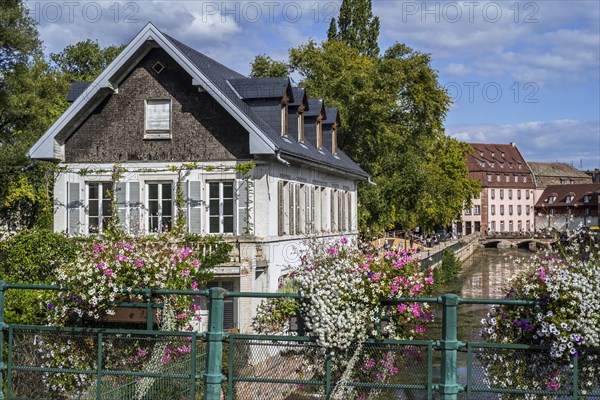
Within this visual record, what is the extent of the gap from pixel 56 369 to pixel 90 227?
14.7 meters

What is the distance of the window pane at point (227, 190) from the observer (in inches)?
921

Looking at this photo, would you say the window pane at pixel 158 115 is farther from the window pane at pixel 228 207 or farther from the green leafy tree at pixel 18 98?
the green leafy tree at pixel 18 98

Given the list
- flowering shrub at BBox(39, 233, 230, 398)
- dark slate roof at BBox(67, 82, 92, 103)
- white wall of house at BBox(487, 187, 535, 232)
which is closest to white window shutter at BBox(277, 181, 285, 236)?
dark slate roof at BBox(67, 82, 92, 103)

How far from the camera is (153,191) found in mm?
24031

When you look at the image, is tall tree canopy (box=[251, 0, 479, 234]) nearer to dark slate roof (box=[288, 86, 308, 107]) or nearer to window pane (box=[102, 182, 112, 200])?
dark slate roof (box=[288, 86, 308, 107])

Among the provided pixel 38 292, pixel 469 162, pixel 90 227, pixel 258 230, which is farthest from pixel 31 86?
pixel 469 162

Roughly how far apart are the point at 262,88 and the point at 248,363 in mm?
17039

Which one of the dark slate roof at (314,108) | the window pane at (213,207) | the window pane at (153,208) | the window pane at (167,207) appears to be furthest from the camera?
the dark slate roof at (314,108)

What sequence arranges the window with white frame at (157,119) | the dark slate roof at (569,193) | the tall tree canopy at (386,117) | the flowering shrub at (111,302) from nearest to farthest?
the flowering shrub at (111,302) → the window with white frame at (157,119) → the tall tree canopy at (386,117) → the dark slate roof at (569,193)

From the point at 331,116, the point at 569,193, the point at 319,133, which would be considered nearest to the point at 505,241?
the point at 569,193

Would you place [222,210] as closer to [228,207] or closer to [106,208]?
[228,207]

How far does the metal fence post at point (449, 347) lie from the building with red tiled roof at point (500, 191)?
116m

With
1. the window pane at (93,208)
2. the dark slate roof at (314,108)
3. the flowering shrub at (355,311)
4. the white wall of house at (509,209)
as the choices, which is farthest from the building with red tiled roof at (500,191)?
the flowering shrub at (355,311)

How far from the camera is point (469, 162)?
411 feet
